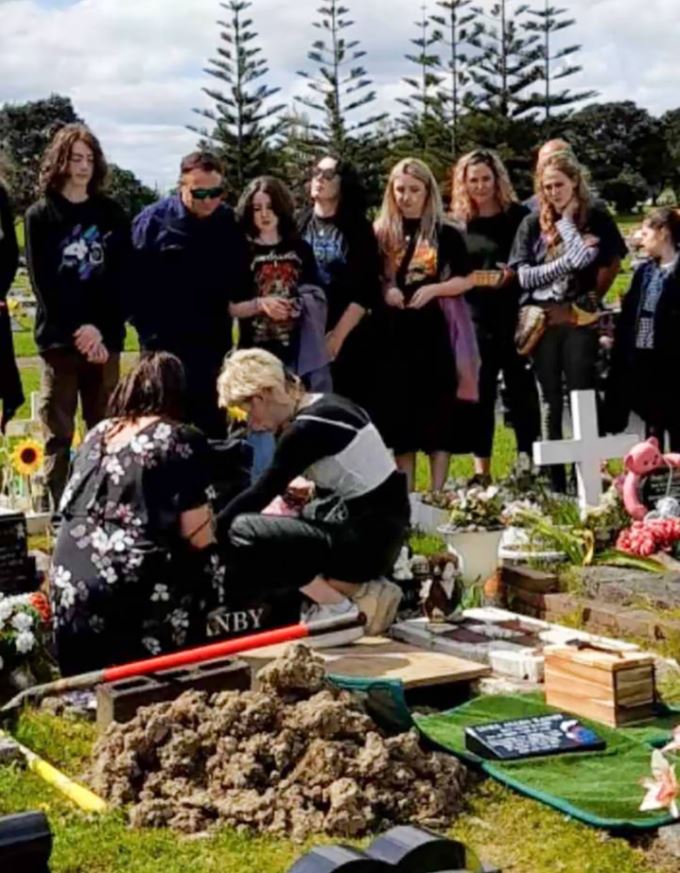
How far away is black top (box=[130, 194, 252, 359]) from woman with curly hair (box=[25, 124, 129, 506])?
0.11m

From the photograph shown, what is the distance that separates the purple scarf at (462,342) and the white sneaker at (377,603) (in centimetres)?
197

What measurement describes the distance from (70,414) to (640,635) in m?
2.91

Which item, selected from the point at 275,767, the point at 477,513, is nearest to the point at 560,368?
the point at 477,513

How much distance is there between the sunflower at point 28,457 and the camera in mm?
7000

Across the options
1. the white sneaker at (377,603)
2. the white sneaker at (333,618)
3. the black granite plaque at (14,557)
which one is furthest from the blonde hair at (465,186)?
the black granite plaque at (14,557)

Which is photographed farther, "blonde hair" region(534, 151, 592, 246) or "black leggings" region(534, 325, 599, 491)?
"black leggings" region(534, 325, 599, 491)

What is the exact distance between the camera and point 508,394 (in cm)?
789

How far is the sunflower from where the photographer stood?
700cm

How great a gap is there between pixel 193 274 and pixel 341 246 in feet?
2.36

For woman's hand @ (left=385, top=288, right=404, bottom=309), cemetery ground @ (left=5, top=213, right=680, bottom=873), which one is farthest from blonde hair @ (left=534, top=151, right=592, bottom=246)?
cemetery ground @ (left=5, top=213, right=680, bottom=873)

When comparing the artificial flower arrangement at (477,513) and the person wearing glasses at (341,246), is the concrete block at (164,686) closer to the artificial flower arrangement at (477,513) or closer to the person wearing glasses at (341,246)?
the artificial flower arrangement at (477,513)

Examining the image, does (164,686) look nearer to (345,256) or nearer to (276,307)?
(276,307)

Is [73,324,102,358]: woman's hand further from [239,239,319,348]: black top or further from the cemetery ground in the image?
the cemetery ground

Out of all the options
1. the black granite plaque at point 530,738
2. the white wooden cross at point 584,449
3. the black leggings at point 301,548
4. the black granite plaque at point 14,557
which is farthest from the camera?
the white wooden cross at point 584,449
